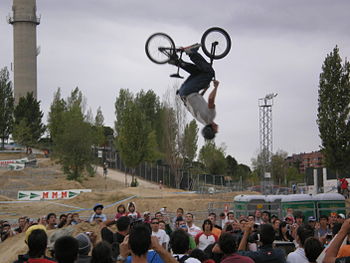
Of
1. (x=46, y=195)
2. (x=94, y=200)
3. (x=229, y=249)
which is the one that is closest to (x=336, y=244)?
(x=229, y=249)

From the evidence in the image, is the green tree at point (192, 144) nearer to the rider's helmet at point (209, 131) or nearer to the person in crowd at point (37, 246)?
the rider's helmet at point (209, 131)

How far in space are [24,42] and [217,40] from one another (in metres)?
94.7

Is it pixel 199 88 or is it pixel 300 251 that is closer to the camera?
pixel 300 251

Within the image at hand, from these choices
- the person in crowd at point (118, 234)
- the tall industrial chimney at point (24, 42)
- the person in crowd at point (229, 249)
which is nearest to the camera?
the person in crowd at point (229, 249)

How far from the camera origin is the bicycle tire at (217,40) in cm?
1080

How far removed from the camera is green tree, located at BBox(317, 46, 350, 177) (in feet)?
161

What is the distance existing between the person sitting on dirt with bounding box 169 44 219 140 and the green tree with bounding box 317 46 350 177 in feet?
132

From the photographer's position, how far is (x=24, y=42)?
100062 millimetres

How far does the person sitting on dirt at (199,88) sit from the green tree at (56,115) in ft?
228

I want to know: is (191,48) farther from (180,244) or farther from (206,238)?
(180,244)

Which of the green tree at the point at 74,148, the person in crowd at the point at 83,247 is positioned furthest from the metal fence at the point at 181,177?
the person in crowd at the point at 83,247

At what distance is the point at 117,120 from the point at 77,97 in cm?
754

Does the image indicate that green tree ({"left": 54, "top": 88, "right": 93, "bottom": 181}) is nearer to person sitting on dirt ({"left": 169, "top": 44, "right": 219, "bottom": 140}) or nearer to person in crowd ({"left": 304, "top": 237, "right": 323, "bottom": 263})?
person sitting on dirt ({"left": 169, "top": 44, "right": 219, "bottom": 140})

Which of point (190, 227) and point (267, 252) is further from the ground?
point (267, 252)
